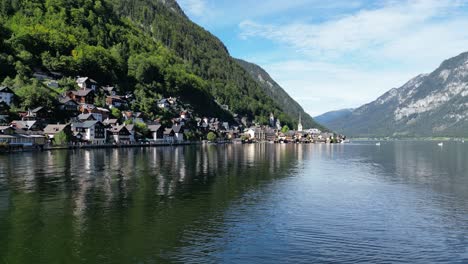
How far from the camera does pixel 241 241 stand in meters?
22.1

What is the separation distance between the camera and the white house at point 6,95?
108 meters

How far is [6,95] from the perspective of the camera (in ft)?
362

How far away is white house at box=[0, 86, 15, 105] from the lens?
108438 millimetres

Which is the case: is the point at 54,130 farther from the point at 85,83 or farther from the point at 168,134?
the point at 168,134

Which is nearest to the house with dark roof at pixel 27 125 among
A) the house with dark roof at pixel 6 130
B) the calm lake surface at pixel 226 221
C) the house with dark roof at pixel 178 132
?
the house with dark roof at pixel 6 130

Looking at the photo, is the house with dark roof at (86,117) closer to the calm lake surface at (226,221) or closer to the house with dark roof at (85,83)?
the house with dark roof at (85,83)

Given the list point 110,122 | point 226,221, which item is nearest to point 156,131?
point 110,122

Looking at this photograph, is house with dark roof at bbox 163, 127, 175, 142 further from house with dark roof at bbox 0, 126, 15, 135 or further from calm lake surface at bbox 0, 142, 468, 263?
calm lake surface at bbox 0, 142, 468, 263

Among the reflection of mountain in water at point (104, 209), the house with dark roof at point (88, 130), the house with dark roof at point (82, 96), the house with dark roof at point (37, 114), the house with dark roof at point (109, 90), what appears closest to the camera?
the reflection of mountain in water at point (104, 209)

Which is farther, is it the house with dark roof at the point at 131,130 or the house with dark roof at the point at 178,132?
the house with dark roof at the point at 178,132

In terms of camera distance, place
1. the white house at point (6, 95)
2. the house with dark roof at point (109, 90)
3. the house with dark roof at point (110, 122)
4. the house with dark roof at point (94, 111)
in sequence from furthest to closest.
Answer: the house with dark roof at point (109, 90) < the house with dark roof at point (110, 122) < the house with dark roof at point (94, 111) < the white house at point (6, 95)

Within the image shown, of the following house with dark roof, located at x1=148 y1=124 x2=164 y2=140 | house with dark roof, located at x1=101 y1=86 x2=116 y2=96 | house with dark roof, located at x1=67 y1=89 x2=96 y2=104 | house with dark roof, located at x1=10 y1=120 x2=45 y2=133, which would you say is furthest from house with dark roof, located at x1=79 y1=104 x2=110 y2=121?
house with dark roof, located at x1=10 y1=120 x2=45 y2=133

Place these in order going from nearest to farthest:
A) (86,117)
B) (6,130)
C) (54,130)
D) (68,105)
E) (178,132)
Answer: (6,130), (54,130), (86,117), (68,105), (178,132)

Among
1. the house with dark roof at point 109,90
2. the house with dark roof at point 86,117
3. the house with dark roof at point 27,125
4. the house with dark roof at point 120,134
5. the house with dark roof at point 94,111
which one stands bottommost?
the house with dark roof at point 120,134
